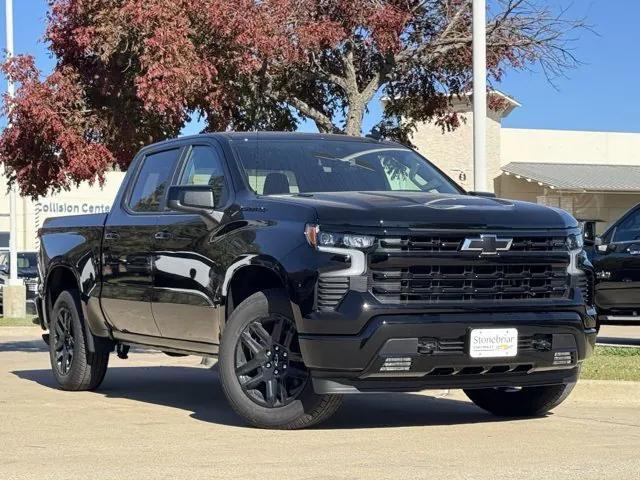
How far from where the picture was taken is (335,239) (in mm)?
8398

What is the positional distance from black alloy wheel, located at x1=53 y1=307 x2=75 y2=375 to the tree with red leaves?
8.49 feet

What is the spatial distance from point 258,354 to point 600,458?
7.51 ft

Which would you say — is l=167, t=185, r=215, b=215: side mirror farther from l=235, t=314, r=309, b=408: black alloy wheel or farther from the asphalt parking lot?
the asphalt parking lot

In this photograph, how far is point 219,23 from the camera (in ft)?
46.8

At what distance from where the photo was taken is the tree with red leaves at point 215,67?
14.0 m

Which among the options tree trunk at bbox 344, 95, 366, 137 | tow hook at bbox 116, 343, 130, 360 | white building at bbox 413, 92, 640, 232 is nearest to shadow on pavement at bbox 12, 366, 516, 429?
tow hook at bbox 116, 343, 130, 360

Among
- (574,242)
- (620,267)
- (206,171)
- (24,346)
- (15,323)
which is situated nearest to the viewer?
(574,242)

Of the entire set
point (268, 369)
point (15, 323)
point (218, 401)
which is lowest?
point (15, 323)

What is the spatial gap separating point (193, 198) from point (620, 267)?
976cm

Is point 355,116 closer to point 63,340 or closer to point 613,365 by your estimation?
point 613,365

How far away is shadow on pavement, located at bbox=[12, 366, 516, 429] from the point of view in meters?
9.64

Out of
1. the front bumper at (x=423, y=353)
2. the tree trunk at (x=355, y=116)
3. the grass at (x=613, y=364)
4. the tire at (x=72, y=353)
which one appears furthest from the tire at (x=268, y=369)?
the tree trunk at (x=355, y=116)

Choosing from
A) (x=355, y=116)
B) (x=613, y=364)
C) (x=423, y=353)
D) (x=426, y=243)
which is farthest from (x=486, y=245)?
(x=355, y=116)

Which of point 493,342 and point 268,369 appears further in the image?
point 268,369
